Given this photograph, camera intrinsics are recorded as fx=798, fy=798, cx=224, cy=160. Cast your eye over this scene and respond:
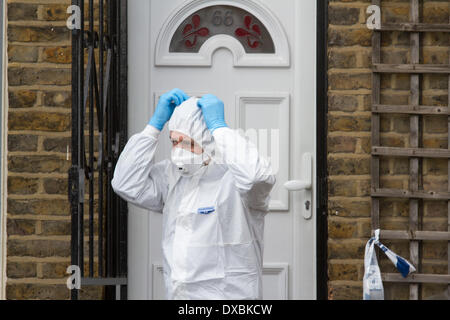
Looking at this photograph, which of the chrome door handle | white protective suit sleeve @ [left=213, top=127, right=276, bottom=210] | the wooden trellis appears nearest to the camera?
white protective suit sleeve @ [left=213, top=127, right=276, bottom=210]

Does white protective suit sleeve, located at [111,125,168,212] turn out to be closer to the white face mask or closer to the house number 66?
the white face mask

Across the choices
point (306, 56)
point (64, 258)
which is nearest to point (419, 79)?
point (306, 56)

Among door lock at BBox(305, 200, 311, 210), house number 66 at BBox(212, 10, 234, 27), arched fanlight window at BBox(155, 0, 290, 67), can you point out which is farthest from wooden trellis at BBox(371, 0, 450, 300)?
house number 66 at BBox(212, 10, 234, 27)

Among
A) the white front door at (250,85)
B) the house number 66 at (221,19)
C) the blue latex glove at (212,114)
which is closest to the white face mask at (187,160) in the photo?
the blue latex glove at (212,114)

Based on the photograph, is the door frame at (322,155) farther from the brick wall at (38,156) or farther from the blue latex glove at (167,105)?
the brick wall at (38,156)

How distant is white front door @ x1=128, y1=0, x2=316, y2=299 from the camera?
13.1 ft

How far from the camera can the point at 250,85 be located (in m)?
4.02

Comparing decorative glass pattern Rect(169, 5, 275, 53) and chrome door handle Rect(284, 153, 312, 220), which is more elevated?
decorative glass pattern Rect(169, 5, 275, 53)

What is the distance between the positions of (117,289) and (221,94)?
1098mm

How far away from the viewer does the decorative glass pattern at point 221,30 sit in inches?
159

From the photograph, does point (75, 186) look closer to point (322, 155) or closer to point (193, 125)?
point (193, 125)

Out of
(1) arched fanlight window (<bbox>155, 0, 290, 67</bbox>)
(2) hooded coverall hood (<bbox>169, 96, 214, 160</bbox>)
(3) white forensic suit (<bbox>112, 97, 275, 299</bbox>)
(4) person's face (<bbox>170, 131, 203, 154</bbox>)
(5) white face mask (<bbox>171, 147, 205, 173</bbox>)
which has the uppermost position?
(1) arched fanlight window (<bbox>155, 0, 290, 67</bbox>)

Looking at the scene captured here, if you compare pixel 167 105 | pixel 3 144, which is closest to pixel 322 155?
pixel 167 105

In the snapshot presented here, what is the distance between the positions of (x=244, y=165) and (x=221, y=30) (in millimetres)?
1269
